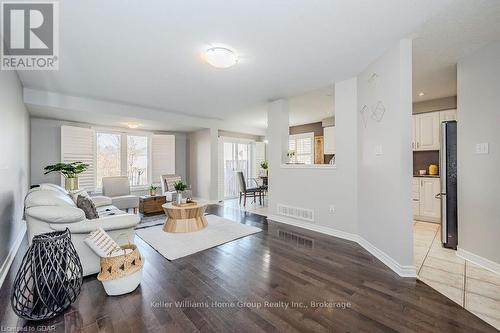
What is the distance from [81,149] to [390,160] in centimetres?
651

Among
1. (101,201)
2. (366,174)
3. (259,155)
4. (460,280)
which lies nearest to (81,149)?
(101,201)

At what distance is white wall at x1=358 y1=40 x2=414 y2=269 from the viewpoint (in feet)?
8.21

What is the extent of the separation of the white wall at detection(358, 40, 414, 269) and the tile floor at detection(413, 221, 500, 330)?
12.8 inches

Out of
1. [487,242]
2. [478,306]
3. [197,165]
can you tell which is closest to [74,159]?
[197,165]

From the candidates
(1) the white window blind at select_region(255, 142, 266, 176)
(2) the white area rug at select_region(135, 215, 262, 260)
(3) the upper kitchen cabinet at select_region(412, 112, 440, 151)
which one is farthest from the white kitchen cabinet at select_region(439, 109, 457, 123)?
(1) the white window blind at select_region(255, 142, 266, 176)

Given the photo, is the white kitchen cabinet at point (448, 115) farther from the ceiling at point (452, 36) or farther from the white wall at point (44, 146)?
the white wall at point (44, 146)

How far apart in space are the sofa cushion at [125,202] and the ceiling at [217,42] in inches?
89.0

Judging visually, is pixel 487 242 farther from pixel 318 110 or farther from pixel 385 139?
pixel 318 110

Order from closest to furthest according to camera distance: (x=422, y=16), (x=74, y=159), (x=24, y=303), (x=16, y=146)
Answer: (x=24, y=303) → (x=422, y=16) → (x=16, y=146) → (x=74, y=159)

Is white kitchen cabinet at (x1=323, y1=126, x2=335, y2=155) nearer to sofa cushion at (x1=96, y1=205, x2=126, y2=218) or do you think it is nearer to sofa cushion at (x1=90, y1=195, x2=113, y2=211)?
sofa cushion at (x1=96, y1=205, x2=126, y2=218)

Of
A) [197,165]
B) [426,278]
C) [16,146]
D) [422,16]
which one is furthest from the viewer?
[197,165]

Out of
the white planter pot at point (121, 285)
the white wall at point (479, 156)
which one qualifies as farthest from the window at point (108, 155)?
the white wall at point (479, 156)

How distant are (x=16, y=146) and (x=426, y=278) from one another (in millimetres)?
5607

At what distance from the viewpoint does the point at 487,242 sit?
104 inches
